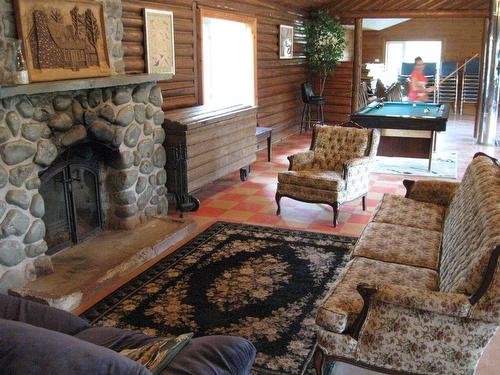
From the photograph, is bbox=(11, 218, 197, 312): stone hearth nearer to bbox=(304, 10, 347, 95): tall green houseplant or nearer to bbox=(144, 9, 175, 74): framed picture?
bbox=(144, 9, 175, 74): framed picture

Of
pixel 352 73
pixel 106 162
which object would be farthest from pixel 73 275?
→ pixel 352 73

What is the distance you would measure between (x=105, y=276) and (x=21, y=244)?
59 centimetres

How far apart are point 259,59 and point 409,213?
523cm

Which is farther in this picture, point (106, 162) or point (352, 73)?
point (352, 73)

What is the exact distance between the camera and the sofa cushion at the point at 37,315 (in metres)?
2.05

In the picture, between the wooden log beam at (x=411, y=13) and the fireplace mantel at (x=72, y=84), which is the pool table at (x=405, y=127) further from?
the fireplace mantel at (x=72, y=84)

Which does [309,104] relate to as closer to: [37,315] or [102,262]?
[102,262]

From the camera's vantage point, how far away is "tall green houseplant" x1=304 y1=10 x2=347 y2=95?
10508mm

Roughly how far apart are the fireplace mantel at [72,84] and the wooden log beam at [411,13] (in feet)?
22.6

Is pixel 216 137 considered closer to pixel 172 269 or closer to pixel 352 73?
pixel 172 269

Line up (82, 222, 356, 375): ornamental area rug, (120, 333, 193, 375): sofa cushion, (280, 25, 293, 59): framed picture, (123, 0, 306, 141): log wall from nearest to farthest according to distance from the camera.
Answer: (120, 333, 193, 375): sofa cushion
(82, 222, 356, 375): ornamental area rug
(123, 0, 306, 141): log wall
(280, 25, 293, 59): framed picture

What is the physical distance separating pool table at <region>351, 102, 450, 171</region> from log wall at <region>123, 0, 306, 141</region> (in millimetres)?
1988

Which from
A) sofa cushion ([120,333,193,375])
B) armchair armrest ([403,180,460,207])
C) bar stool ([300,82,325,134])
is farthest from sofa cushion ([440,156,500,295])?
bar stool ([300,82,325,134])

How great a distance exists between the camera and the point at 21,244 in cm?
346
